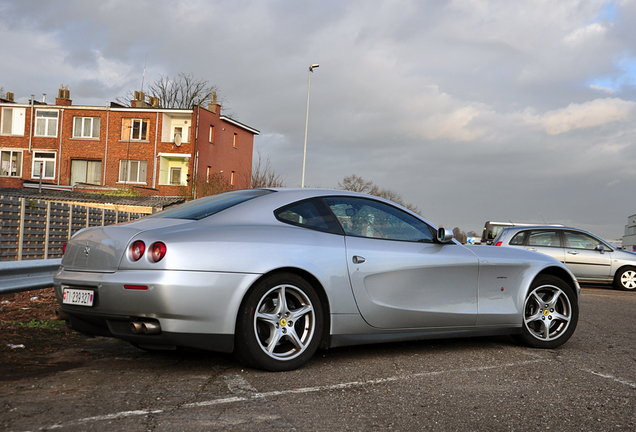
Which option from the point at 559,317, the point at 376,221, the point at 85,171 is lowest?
the point at 559,317

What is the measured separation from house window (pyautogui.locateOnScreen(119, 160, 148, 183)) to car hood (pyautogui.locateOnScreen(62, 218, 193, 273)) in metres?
42.3

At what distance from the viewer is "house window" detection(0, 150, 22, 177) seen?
46625 millimetres

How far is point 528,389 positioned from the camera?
4.17 m

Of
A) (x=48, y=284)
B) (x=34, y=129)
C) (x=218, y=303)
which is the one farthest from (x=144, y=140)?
(x=218, y=303)

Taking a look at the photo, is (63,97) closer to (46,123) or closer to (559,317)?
(46,123)

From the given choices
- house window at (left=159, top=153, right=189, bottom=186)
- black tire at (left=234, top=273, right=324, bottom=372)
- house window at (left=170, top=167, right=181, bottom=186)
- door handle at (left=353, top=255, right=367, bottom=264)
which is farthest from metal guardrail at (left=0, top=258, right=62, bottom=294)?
house window at (left=170, top=167, right=181, bottom=186)

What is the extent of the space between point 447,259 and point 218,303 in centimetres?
217

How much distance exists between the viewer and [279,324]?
14.5 ft

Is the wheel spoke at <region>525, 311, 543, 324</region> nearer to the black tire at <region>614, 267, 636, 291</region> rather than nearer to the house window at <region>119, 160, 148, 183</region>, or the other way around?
the black tire at <region>614, 267, 636, 291</region>

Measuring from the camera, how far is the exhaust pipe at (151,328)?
399cm

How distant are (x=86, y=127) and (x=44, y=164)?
4.18m

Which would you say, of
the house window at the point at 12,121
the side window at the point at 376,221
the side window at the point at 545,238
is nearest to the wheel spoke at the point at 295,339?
the side window at the point at 376,221

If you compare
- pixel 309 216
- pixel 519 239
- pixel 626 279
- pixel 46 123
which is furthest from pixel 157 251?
pixel 46 123

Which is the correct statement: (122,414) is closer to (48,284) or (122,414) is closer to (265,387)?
(265,387)
